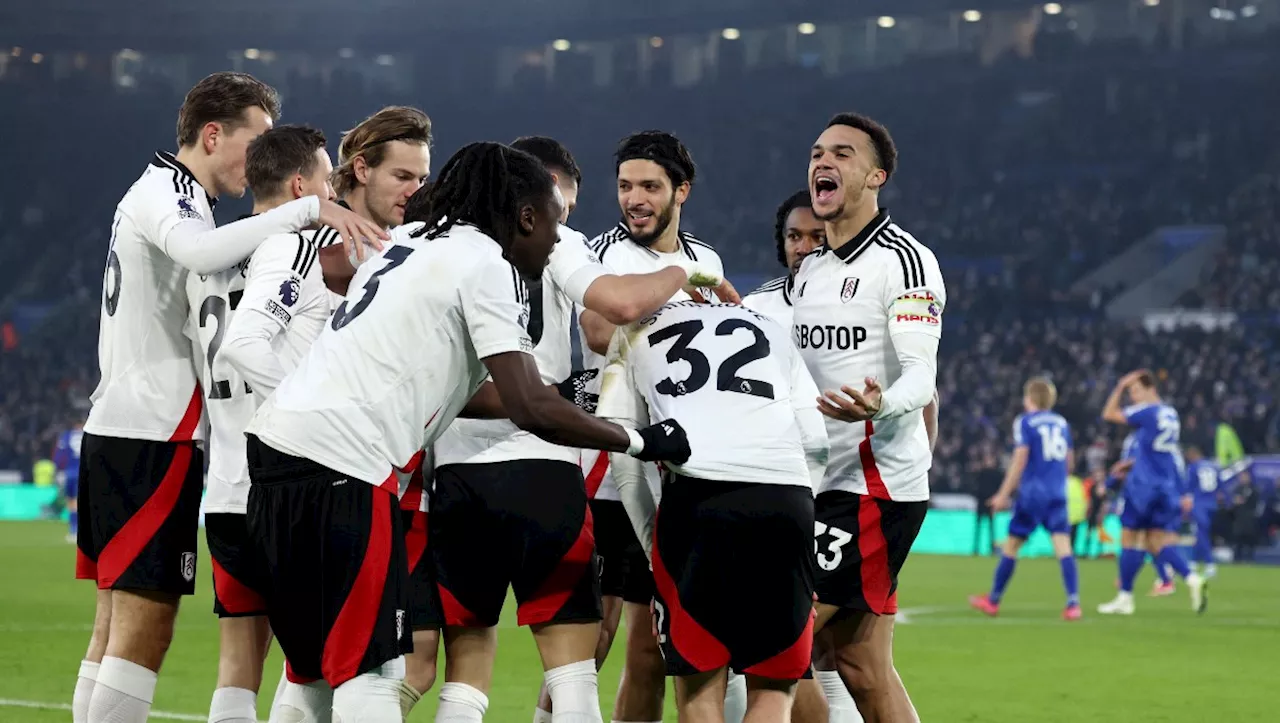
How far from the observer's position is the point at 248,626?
4777mm

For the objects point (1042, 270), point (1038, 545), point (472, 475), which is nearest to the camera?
point (472, 475)

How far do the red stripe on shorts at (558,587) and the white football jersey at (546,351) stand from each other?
0.29 m

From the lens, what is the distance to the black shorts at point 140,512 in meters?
4.75

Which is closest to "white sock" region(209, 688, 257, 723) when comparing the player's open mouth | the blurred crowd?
the player's open mouth

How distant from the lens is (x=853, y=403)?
14.7 feet

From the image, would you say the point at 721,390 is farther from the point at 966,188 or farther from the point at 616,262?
the point at 966,188

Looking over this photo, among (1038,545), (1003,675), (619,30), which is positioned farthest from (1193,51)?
(1003,675)

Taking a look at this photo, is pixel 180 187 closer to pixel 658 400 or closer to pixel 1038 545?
pixel 658 400

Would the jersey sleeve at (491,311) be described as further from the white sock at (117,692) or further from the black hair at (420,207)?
the white sock at (117,692)

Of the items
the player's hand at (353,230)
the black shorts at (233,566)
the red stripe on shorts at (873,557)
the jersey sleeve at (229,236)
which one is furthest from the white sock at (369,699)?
the red stripe on shorts at (873,557)

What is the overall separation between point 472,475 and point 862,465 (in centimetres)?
129

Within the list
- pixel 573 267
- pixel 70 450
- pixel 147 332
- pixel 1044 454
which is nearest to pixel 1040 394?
pixel 1044 454

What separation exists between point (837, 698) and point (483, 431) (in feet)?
5.19

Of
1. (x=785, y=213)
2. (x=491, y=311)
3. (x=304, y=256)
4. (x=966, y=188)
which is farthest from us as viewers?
(x=966, y=188)
